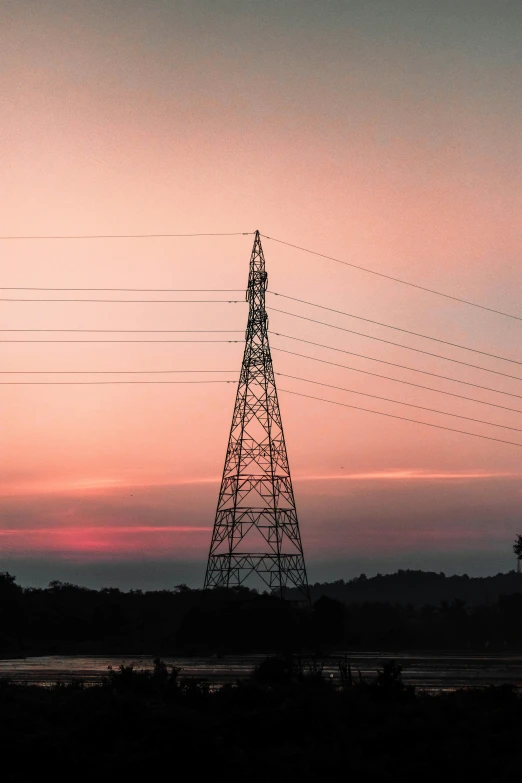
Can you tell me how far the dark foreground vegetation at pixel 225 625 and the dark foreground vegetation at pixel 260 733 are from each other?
1145 inches

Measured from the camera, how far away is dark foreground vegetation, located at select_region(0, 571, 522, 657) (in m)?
62.7

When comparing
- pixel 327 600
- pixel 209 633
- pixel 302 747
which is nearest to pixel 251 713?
pixel 302 747

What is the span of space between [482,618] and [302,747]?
282ft

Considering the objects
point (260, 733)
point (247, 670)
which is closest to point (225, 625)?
point (247, 670)

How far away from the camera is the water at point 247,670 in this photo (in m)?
38.3

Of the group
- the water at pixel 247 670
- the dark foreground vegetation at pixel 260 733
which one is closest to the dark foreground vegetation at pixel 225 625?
the water at pixel 247 670

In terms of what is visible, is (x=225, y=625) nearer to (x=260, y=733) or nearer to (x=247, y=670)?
(x=247, y=670)

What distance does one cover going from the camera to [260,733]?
26.2 m

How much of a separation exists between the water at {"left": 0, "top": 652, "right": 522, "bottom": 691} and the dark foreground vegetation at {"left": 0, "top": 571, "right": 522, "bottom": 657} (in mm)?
5075

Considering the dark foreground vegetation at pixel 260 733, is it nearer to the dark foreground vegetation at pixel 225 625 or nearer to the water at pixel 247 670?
the water at pixel 247 670

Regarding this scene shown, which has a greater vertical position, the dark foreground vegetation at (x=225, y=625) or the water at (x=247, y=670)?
the dark foreground vegetation at (x=225, y=625)

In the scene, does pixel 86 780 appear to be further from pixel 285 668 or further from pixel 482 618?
pixel 482 618

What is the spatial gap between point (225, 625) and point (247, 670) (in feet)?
62.7

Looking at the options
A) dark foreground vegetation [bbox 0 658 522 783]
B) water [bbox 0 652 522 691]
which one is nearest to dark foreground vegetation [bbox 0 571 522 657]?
water [bbox 0 652 522 691]
